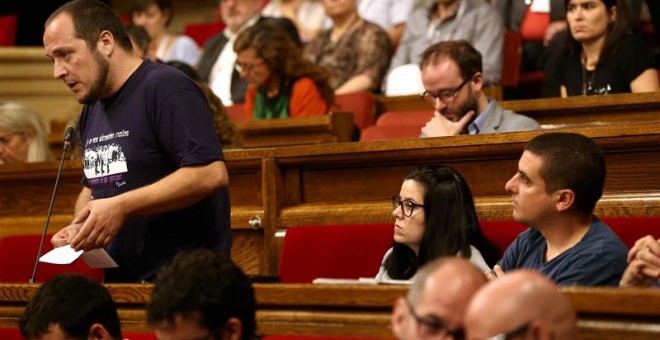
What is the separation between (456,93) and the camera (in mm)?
2357

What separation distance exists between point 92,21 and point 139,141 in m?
0.20

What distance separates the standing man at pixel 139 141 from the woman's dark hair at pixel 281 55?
1.26 m

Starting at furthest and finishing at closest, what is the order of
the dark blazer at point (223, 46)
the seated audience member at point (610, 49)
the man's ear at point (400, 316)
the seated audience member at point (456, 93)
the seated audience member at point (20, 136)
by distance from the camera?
the dark blazer at point (223, 46)
the seated audience member at point (20, 136)
the seated audience member at point (610, 49)
the seated audience member at point (456, 93)
the man's ear at point (400, 316)

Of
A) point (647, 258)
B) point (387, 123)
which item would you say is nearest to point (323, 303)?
point (647, 258)

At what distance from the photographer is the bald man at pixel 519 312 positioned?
39.0 inches

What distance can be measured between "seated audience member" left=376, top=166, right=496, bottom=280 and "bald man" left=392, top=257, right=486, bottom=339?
0.72 meters

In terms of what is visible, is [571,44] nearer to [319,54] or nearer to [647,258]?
[319,54]

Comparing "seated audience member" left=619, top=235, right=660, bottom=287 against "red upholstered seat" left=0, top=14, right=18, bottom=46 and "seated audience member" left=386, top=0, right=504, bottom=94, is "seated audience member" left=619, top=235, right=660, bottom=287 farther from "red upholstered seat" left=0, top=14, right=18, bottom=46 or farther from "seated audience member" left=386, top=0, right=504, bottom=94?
"red upholstered seat" left=0, top=14, right=18, bottom=46

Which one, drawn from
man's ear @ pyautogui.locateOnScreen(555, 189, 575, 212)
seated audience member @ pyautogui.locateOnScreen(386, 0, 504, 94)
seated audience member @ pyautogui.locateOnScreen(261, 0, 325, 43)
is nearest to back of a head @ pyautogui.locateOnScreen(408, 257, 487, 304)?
man's ear @ pyautogui.locateOnScreen(555, 189, 575, 212)

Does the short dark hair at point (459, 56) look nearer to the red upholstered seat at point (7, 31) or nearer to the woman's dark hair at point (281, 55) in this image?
the woman's dark hair at point (281, 55)

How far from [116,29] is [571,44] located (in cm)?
132

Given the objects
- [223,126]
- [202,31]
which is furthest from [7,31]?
[223,126]

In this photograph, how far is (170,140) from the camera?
169 cm

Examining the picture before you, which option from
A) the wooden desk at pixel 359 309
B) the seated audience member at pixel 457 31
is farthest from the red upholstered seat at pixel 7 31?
the wooden desk at pixel 359 309
